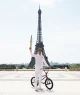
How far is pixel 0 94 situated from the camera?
10.1m

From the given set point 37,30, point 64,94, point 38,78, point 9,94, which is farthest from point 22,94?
point 37,30

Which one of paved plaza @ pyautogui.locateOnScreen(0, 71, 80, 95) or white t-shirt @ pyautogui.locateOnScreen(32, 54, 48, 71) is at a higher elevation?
white t-shirt @ pyautogui.locateOnScreen(32, 54, 48, 71)

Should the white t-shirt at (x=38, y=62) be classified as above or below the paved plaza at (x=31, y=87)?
above

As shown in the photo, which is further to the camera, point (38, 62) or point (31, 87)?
point (31, 87)

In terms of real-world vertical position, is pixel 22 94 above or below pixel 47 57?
below

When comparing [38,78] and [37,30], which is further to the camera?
[37,30]

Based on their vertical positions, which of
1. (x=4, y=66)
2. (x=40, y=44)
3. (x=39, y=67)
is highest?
(x=40, y=44)

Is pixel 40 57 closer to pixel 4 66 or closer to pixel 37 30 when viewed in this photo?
pixel 4 66

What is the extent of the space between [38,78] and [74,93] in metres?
2.37

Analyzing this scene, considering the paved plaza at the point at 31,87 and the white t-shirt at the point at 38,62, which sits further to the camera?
the white t-shirt at the point at 38,62

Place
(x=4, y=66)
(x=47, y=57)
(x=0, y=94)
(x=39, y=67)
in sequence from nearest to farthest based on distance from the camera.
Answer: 1. (x=0, y=94)
2. (x=39, y=67)
3. (x=4, y=66)
4. (x=47, y=57)

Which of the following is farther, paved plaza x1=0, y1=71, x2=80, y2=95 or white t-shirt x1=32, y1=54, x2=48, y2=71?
white t-shirt x1=32, y1=54, x2=48, y2=71

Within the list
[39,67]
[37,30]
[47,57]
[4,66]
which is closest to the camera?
[39,67]

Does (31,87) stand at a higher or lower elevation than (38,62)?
lower
